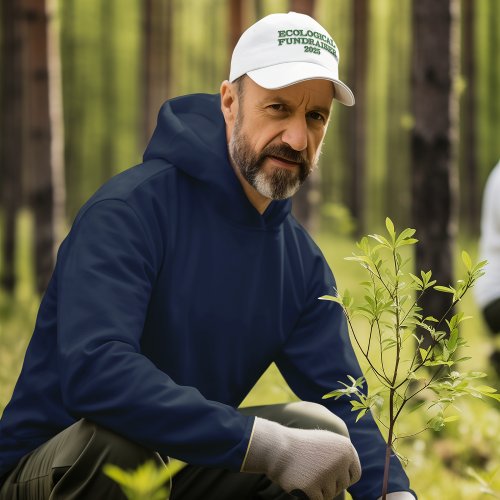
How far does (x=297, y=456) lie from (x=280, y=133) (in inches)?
40.9

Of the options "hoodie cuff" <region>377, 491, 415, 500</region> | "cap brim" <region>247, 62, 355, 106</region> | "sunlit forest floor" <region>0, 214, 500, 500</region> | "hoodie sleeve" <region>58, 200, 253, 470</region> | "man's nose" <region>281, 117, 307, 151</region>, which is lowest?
"sunlit forest floor" <region>0, 214, 500, 500</region>

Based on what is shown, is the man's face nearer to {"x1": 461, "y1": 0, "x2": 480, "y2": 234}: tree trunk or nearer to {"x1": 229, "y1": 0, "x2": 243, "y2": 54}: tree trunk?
{"x1": 229, "y1": 0, "x2": 243, "y2": 54}: tree trunk

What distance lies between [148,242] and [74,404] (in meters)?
0.54

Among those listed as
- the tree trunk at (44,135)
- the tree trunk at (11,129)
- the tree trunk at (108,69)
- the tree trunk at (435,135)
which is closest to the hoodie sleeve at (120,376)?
the tree trunk at (435,135)

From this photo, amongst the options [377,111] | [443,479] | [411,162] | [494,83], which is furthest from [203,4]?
[443,479]

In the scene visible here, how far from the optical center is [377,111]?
3253 centimetres

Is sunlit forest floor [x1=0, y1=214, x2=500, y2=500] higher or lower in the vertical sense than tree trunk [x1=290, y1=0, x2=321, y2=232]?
lower

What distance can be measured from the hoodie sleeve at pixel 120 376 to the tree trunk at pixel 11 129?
341 inches

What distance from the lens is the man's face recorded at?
303 cm

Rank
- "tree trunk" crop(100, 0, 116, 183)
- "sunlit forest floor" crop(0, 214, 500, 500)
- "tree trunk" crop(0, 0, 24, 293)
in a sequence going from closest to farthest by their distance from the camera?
"sunlit forest floor" crop(0, 214, 500, 500)
"tree trunk" crop(0, 0, 24, 293)
"tree trunk" crop(100, 0, 116, 183)

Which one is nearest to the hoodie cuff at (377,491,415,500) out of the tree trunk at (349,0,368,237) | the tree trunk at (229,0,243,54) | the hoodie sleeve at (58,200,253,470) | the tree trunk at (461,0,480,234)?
the hoodie sleeve at (58,200,253,470)

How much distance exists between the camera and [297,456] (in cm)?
265

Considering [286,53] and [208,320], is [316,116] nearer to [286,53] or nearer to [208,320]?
[286,53]

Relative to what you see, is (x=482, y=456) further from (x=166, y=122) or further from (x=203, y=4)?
(x=203, y=4)
